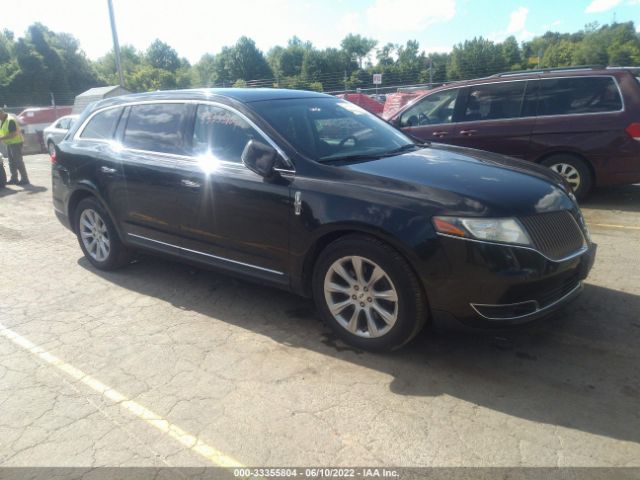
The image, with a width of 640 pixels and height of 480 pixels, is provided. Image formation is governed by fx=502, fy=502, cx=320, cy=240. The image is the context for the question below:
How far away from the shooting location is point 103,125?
509 cm

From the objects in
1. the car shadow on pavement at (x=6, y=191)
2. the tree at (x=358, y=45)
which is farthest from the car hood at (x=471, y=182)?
the tree at (x=358, y=45)

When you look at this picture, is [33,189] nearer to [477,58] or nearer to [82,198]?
[82,198]

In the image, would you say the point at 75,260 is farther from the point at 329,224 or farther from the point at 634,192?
the point at 634,192

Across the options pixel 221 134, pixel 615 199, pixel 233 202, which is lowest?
pixel 615 199

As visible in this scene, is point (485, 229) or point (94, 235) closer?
point (485, 229)

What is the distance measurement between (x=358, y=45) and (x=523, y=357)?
11379 cm

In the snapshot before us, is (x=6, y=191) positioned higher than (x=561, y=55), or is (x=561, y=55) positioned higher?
(x=561, y=55)

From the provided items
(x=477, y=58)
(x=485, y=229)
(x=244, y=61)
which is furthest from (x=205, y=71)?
(x=485, y=229)

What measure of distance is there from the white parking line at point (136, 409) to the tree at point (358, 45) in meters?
111

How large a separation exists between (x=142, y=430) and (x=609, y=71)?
704 centimetres

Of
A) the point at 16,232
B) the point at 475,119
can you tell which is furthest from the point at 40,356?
the point at 475,119

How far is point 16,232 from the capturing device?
286 inches

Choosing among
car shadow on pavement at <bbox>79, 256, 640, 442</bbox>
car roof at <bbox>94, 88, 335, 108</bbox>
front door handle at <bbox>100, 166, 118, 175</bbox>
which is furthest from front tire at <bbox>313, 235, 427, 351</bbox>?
front door handle at <bbox>100, 166, 118, 175</bbox>

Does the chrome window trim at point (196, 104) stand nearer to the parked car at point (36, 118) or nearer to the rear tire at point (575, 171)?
the rear tire at point (575, 171)
